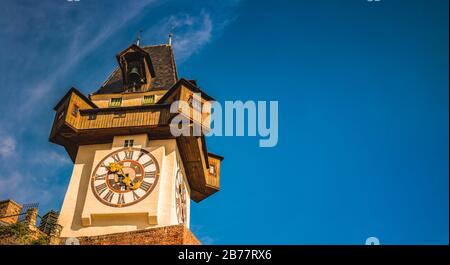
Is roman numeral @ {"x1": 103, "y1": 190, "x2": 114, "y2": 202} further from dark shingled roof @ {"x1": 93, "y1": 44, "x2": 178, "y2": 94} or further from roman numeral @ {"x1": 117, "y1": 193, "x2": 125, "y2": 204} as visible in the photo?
dark shingled roof @ {"x1": 93, "y1": 44, "x2": 178, "y2": 94}

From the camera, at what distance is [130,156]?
64.3 ft

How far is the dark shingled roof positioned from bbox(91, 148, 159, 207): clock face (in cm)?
417

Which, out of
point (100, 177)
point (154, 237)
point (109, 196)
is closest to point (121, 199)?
point (109, 196)

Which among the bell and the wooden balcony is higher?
the bell

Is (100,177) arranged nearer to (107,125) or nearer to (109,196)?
(109,196)

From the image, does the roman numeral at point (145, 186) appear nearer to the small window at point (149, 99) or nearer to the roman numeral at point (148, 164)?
the roman numeral at point (148, 164)

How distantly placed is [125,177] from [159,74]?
265 inches

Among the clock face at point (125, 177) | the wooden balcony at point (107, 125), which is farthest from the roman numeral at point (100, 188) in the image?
the wooden balcony at point (107, 125)

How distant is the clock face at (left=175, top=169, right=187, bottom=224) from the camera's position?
64.6 feet

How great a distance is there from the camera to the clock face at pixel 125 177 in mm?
18469

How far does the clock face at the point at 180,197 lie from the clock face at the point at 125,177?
49.4 inches

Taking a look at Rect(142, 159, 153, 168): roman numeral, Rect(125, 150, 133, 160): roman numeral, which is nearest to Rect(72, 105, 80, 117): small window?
Rect(125, 150, 133, 160): roman numeral
